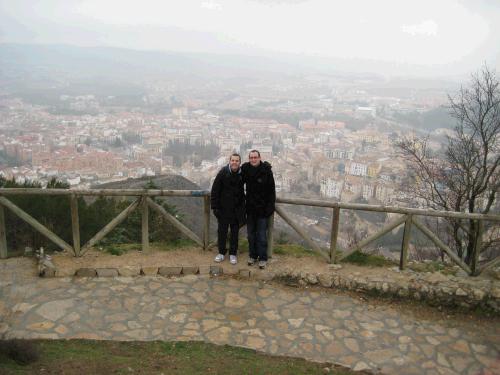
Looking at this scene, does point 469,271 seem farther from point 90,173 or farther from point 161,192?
point 90,173

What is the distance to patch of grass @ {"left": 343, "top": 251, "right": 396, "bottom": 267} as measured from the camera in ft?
21.7

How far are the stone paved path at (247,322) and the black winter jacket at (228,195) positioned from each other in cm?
97

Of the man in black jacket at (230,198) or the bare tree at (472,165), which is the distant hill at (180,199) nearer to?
the bare tree at (472,165)

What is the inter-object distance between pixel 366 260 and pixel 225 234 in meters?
2.21

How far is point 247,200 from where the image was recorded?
20.3 ft

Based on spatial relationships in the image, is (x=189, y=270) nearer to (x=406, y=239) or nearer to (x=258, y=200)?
(x=258, y=200)

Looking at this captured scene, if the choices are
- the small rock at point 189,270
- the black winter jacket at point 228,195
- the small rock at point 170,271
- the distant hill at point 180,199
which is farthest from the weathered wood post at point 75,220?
the distant hill at point 180,199

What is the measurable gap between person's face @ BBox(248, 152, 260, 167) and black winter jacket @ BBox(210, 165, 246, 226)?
0.25 m

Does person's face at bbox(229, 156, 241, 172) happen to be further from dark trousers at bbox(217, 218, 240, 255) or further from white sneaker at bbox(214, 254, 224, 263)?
white sneaker at bbox(214, 254, 224, 263)

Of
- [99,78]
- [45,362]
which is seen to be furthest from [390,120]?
[99,78]

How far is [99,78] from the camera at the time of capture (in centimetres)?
10931

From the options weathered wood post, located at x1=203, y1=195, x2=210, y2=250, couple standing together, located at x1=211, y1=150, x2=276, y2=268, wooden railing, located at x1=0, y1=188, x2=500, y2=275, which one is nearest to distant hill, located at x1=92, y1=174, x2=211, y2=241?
weathered wood post, located at x1=203, y1=195, x2=210, y2=250

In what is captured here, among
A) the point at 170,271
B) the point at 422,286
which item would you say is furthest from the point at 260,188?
the point at 422,286

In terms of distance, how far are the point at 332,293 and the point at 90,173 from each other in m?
26.8
